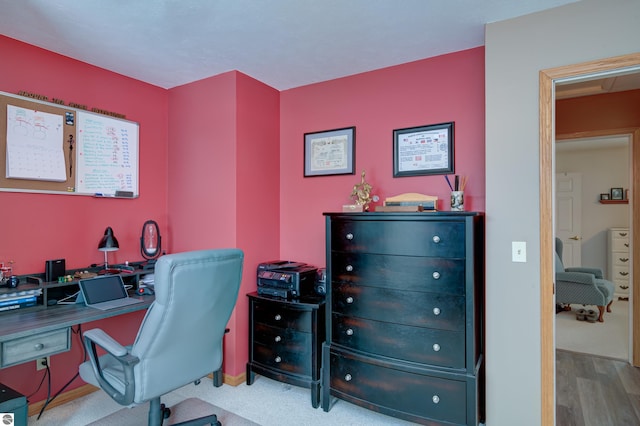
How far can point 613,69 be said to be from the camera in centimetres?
187

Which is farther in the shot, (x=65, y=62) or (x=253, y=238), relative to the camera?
(x=253, y=238)

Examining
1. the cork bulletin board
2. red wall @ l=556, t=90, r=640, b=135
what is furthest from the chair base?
red wall @ l=556, t=90, r=640, b=135

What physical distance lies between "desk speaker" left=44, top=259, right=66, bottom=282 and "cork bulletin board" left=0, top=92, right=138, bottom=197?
521 millimetres

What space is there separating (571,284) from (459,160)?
9.79 feet

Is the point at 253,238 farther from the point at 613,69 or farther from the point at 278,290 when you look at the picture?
the point at 613,69

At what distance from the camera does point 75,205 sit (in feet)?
8.77

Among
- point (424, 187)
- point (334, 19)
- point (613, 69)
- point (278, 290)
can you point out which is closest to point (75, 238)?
point (278, 290)

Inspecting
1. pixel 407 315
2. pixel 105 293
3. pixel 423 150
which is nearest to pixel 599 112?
pixel 423 150

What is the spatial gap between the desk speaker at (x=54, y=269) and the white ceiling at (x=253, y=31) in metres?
1.52

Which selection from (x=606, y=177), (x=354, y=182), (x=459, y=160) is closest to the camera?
(x=459, y=160)

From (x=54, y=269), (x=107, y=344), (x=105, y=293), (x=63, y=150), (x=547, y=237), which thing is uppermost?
(x=63, y=150)

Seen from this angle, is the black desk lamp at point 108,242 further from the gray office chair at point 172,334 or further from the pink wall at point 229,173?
the gray office chair at point 172,334

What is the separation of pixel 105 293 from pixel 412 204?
7.11 feet

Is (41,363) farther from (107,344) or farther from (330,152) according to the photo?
(330,152)
